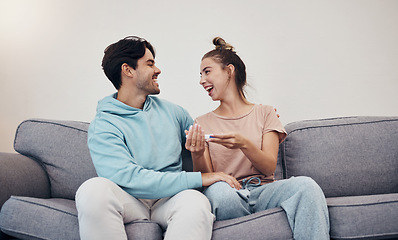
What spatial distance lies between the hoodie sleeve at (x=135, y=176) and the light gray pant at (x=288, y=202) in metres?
0.11

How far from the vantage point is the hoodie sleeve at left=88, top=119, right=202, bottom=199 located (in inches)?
53.7

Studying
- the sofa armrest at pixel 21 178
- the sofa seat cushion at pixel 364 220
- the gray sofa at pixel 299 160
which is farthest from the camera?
the gray sofa at pixel 299 160


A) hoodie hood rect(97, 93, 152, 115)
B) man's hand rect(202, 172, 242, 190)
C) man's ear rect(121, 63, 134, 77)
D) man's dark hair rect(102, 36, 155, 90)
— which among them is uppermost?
man's dark hair rect(102, 36, 155, 90)

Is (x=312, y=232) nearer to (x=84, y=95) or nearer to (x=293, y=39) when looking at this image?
(x=293, y=39)

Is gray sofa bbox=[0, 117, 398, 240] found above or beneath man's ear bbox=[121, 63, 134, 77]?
beneath

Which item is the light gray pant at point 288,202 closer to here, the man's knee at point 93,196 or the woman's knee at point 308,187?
the woman's knee at point 308,187

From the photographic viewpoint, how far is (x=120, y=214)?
48.9 inches

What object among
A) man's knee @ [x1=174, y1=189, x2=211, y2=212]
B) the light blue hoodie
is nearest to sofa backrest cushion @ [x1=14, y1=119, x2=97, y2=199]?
the light blue hoodie

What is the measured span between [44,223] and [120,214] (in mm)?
284

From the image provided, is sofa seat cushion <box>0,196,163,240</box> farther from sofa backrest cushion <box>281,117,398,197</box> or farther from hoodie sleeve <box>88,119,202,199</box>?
sofa backrest cushion <box>281,117,398,197</box>

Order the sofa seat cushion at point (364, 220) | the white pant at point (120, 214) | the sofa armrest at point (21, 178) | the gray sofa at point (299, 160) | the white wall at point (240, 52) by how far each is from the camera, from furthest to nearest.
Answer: the white wall at point (240, 52), the gray sofa at point (299, 160), the sofa armrest at point (21, 178), the sofa seat cushion at point (364, 220), the white pant at point (120, 214)

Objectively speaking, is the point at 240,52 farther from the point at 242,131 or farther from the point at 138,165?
the point at 138,165

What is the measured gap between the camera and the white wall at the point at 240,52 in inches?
89.3

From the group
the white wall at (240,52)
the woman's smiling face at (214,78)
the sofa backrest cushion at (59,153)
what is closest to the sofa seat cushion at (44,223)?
the sofa backrest cushion at (59,153)
